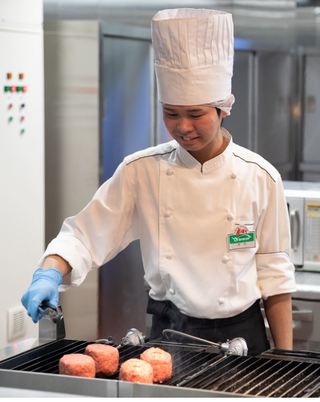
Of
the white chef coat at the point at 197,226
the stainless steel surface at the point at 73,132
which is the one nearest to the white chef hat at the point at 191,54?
the white chef coat at the point at 197,226

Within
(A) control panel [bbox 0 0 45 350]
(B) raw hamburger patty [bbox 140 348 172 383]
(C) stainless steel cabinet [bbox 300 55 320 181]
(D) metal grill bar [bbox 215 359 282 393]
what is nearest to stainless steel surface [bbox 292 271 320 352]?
(A) control panel [bbox 0 0 45 350]

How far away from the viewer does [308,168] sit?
534 centimetres

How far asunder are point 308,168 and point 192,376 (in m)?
3.46

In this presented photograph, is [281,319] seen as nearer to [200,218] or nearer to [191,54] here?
[200,218]

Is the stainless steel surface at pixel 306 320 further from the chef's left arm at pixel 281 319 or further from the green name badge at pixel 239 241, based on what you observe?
the green name badge at pixel 239 241

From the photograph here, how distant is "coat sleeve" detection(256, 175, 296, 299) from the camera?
2701mm

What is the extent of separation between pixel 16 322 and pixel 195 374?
2253 mm

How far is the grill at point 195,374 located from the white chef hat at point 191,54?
29.2 inches

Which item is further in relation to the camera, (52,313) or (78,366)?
(52,313)

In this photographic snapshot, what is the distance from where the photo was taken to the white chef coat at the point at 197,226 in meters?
2.64

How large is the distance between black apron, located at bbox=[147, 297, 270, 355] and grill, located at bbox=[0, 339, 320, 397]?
0.37 m

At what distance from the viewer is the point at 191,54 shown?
260 cm

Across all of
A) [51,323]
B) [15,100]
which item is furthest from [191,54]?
[15,100]

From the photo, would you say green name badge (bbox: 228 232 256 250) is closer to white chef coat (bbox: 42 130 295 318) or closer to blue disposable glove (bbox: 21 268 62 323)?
white chef coat (bbox: 42 130 295 318)
